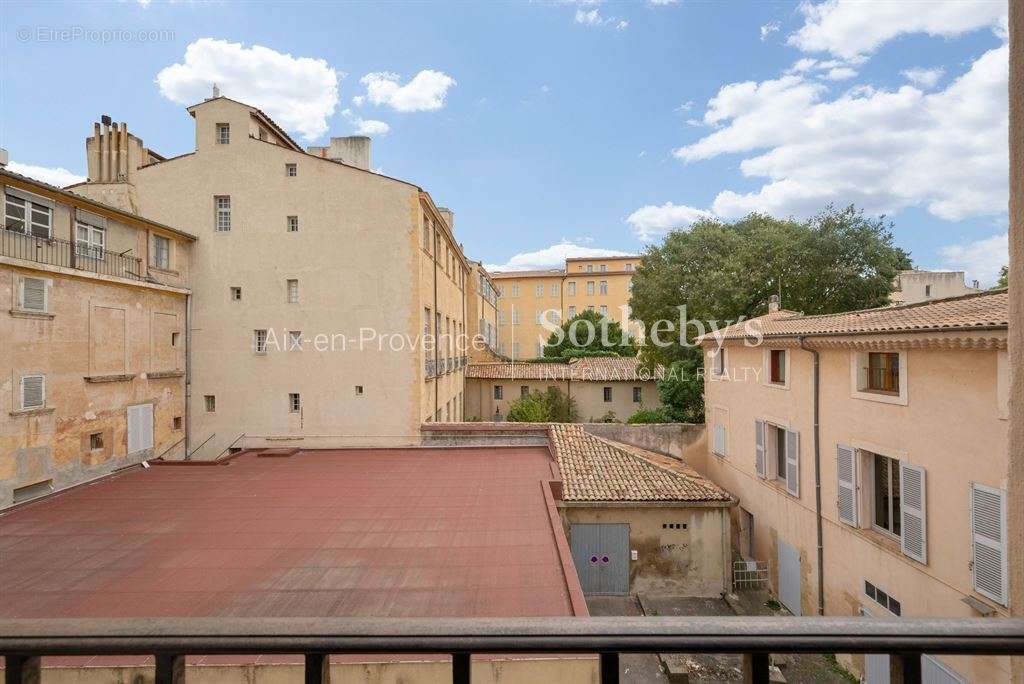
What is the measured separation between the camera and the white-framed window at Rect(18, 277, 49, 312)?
11.6m

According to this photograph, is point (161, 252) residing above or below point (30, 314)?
above

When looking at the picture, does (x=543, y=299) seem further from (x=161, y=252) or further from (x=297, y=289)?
(x=161, y=252)

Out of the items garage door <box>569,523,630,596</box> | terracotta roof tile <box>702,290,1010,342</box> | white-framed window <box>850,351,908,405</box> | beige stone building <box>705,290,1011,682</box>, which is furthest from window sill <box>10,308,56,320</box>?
white-framed window <box>850,351,908,405</box>

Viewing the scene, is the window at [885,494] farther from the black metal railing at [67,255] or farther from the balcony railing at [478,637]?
the black metal railing at [67,255]

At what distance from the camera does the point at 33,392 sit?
38.7ft

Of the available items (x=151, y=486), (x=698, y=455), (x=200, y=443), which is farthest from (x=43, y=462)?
(x=698, y=455)

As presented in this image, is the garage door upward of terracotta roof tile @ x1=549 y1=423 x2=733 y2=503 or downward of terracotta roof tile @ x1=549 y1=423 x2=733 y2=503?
downward

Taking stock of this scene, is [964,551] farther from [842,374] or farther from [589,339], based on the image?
[589,339]

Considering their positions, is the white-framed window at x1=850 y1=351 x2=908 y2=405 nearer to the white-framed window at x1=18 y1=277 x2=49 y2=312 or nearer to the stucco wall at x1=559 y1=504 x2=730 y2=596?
the stucco wall at x1=559 y1=504 x2=730 y2=596

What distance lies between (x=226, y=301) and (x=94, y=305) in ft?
14.8

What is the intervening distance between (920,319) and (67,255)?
1964 cm

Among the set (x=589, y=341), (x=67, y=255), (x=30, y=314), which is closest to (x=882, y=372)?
(x=30, y=314)

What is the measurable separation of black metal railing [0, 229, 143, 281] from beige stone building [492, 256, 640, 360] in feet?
160

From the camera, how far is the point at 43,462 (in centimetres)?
1208
